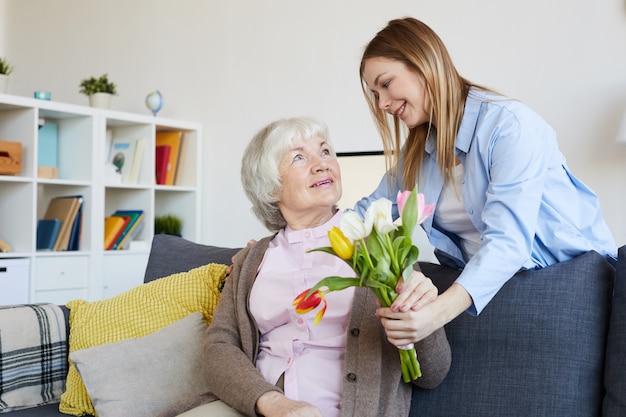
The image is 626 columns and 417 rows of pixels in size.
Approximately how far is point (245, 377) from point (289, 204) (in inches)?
19.8

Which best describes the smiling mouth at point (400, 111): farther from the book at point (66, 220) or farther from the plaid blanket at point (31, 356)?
the book at point (66, 220)

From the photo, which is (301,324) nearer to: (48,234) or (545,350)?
(545,350)

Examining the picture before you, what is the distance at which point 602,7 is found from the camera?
2779 millimetres

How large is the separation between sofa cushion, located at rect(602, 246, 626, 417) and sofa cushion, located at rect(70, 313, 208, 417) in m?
1.03

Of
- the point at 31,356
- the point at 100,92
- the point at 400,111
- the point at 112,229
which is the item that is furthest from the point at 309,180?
the point at 100,92

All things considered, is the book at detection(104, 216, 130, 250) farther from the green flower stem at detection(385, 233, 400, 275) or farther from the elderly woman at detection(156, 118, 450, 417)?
the green flower stem at detection(385, 233, 400, 275)

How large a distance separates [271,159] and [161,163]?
2400 millimetres

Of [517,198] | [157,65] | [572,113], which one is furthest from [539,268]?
[157,65]

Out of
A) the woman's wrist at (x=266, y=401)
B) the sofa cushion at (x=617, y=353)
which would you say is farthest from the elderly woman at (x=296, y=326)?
the sofa cushion at (x=617, y=353)

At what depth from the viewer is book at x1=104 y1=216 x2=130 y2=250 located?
13.1 ft

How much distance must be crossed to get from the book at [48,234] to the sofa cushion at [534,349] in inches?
104

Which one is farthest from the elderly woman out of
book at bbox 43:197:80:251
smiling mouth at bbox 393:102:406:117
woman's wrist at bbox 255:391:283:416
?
book at bbox 43:197:80:251

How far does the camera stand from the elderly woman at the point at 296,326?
1.62 metres

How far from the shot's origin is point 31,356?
2201 millimetres
